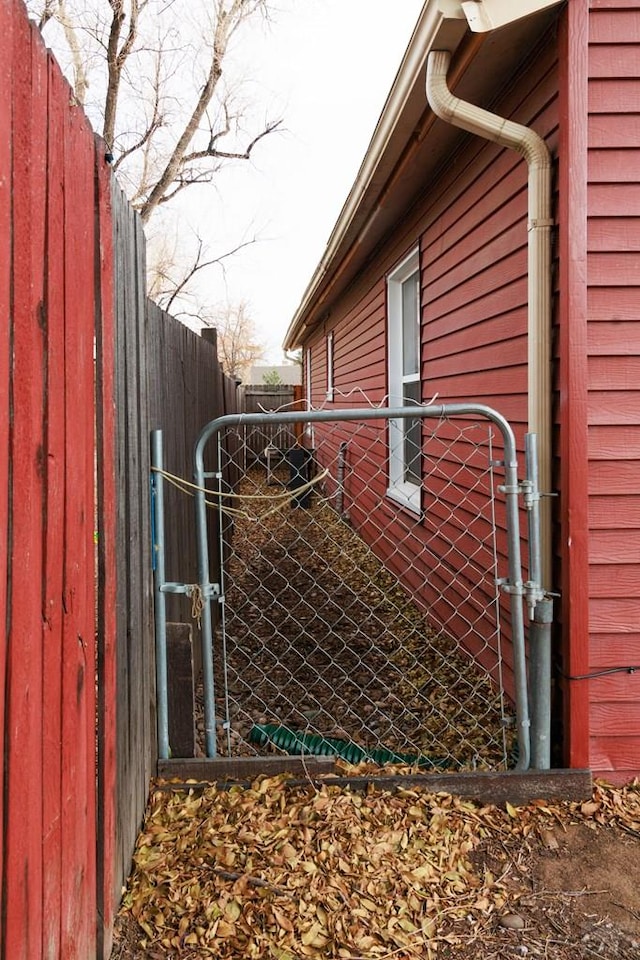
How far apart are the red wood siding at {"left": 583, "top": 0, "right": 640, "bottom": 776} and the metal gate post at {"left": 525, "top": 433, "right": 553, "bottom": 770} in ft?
0.86

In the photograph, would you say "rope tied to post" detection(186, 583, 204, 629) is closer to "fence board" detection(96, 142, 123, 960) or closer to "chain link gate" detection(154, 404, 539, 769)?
"chain link gate" detection(154, 404, 539, 769)

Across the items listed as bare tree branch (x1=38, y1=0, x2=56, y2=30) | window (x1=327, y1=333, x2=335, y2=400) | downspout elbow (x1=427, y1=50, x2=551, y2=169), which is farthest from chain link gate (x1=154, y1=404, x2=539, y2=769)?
bare tree branch (x1=38, y1=0, x2=56, y2=30)

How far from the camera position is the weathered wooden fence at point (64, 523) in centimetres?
124

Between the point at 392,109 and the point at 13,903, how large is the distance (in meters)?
4.01

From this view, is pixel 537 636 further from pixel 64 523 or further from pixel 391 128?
pixel 391 128

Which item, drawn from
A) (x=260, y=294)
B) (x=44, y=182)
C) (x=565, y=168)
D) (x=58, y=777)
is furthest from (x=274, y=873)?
(x=260, y=294)

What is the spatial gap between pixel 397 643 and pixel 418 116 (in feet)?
10.8

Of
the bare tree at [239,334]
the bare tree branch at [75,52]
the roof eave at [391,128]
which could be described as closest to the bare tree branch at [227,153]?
the bare tree branch at [75,52]

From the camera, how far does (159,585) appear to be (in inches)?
102

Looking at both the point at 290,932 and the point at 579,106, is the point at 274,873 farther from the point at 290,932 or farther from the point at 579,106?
the point at 579,106

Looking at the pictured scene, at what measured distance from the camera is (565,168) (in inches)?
107

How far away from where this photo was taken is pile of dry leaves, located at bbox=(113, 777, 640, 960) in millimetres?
1988

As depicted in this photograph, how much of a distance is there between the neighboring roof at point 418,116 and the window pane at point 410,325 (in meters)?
0.57

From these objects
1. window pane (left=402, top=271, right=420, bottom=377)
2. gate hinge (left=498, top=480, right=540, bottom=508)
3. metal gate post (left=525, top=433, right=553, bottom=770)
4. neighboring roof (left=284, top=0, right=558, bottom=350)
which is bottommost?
metal gate post (left=525, top=433, right=553, bottom=770)
